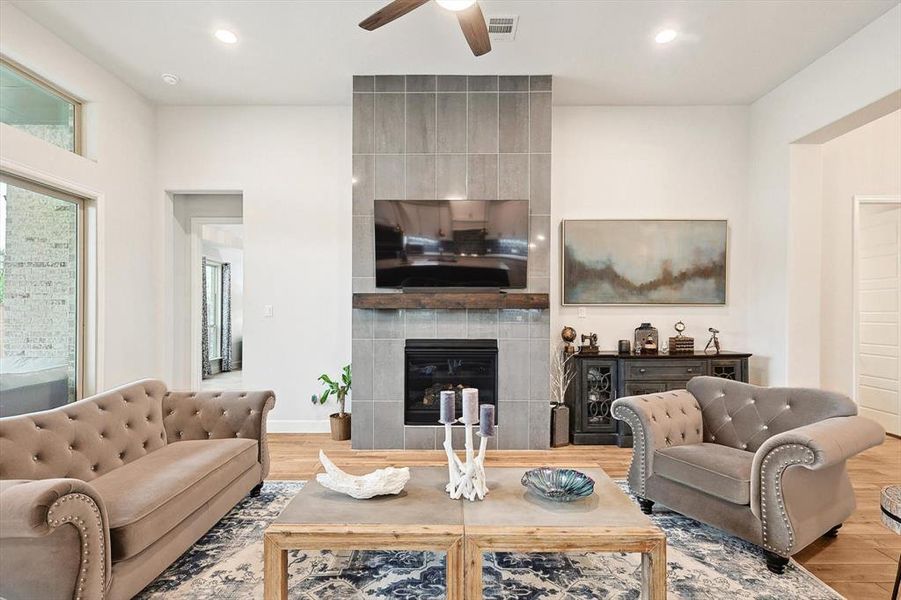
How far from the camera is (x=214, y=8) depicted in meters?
3.22

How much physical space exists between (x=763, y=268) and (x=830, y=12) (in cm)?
214

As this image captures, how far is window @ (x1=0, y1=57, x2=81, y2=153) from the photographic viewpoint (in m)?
3.31

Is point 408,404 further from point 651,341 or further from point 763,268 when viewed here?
point 763,268

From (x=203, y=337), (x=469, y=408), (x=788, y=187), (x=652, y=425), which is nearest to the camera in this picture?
(x=469, y=408)

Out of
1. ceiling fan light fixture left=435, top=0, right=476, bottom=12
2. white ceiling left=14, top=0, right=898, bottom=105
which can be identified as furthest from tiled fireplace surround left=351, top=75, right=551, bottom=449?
ceiling fan light fixture left=435, top=0, right=476, bottom=12

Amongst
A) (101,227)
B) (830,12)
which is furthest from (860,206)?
(101,227)

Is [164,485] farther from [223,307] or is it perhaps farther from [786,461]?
[223,307]

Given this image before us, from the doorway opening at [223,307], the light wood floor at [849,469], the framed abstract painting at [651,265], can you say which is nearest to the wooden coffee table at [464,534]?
the light wood floor at [849,469]

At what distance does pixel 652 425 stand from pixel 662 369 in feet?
5.28

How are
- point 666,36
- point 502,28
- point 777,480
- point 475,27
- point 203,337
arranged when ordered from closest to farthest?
point 777,480, point 475,27, point 502,28, point 666,36, point 203,337

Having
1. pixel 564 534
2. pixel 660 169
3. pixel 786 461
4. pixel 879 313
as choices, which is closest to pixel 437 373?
pixel 564 534

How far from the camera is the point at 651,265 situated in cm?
473

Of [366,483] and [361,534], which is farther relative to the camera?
[366,483]

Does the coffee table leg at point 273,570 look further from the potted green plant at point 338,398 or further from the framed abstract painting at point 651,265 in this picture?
the framed abstract painting at point 651,265
